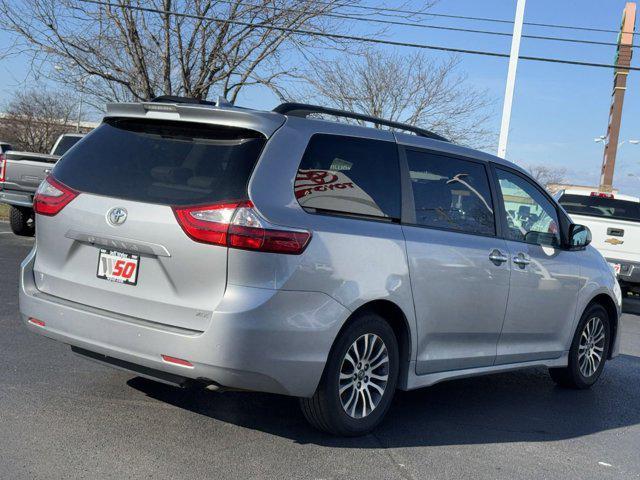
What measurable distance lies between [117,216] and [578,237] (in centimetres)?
374

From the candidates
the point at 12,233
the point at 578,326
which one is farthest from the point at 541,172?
the point at 578,326

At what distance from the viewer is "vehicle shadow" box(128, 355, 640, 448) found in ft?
15.4

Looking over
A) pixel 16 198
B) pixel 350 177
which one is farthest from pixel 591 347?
pixel 16 198

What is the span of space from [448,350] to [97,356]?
2.19 m

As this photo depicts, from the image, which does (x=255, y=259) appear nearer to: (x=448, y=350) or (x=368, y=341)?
(x=368, y=341)

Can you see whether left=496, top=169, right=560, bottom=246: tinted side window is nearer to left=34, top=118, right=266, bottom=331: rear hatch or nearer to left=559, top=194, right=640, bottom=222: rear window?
left=34, top=118, right=266, bottom=331: rear hatch

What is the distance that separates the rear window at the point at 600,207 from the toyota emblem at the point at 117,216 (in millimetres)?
10149

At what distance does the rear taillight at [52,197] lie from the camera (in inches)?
173

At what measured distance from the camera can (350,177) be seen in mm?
4543

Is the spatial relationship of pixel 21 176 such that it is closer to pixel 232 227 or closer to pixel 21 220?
pixel 21 220

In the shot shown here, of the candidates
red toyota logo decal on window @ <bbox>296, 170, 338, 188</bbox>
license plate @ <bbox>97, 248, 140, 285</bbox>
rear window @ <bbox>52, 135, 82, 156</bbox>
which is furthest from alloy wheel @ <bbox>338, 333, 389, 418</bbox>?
rear window @ <bbox>52, 135, 82, 156</bbox>

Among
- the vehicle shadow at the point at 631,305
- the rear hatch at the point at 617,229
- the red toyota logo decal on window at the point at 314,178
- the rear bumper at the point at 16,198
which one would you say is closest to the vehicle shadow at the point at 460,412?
the red toyota logo decal on window at the point at 314,178

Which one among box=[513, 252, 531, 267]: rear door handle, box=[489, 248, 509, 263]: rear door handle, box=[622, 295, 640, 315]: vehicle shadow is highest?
box=[489, 248, 509, 263]: rear door handle

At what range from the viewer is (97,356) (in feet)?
14.3
